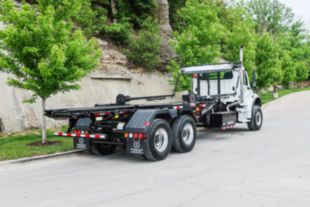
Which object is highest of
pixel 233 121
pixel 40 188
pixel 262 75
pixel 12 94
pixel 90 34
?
pixel 90 34

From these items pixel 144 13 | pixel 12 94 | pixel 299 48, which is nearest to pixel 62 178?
pixel 12 94

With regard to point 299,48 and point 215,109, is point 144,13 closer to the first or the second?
point 215,109

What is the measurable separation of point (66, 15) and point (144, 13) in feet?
47.3

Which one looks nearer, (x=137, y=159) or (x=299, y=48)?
(x=137, y=159)

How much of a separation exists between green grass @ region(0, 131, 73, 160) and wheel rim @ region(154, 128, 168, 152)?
2778 mm

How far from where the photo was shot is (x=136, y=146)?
7.55 metres

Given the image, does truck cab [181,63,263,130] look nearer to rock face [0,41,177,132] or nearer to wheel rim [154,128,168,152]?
wheel rim [154,128,168,152]

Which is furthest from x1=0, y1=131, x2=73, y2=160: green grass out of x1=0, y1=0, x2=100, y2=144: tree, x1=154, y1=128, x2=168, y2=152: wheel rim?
x1=154, y1=128, x2=168, y2=152: wheel rim

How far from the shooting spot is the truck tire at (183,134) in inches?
335

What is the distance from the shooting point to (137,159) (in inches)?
319

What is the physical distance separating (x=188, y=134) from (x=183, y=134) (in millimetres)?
240

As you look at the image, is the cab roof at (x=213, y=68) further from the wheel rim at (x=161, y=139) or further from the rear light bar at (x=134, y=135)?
the rear light bar at (x=134, y=135)

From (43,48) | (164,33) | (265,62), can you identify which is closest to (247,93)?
(43,48)

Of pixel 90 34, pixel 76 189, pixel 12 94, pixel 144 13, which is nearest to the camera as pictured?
pixel 76 189
